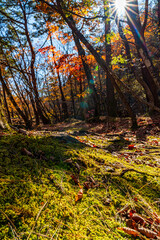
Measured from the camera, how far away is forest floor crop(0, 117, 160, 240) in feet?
2.15

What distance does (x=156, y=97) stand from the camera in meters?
6.69

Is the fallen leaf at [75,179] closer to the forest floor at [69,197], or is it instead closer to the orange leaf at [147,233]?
the forest floor at [69,197]

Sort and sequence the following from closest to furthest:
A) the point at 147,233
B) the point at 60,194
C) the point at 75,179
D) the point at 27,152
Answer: the point at 147,233, the point at 60,194, the point at 75,179, the point at 27,152

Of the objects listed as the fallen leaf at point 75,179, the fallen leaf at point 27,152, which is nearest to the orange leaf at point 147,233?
the fallen leaf at point 75,179

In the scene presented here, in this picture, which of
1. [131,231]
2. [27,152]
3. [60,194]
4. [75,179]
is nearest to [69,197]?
[60,194]

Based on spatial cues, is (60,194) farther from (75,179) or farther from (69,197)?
(75,179)

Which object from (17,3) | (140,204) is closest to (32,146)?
(140,204)

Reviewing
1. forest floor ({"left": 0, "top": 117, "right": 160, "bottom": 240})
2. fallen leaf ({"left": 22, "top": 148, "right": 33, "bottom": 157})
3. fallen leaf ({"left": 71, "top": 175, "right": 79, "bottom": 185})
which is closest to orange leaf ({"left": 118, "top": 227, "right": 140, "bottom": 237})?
forest floor ({"left": 0, "top": 117, "right": 160, "bottom": 240})

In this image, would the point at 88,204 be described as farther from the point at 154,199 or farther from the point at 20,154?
the point at 20,154

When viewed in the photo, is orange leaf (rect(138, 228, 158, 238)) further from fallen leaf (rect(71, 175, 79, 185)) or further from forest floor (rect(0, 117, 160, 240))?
fallen leaf (rect(71, 175, 79, 185))

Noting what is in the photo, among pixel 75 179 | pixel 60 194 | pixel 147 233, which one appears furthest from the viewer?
pixel 75 179

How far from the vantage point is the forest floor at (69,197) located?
0.66 m

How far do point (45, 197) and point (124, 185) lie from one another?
0.75 m

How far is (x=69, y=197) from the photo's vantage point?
2.94 feet
